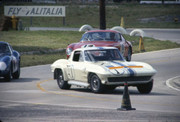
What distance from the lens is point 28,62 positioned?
2611 centimetres

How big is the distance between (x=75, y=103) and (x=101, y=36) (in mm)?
10868

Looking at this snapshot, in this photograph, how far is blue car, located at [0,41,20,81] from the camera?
1786cm

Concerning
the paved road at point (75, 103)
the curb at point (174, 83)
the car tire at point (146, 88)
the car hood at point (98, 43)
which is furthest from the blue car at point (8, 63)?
the curb at point (174, 83)

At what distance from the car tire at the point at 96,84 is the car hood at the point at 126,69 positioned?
358mm

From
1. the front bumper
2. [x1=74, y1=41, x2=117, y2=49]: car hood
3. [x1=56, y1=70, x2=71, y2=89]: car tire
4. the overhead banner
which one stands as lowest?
the overhead banner

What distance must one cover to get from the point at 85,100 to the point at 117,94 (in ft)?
5.16

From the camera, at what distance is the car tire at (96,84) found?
46.4 feet

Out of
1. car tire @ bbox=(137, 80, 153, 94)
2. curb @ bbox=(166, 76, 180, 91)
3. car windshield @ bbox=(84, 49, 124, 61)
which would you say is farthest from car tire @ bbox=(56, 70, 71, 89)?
curb @ bbox=(166, 76, 180, 91)

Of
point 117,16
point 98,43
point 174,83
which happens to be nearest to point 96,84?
point 174,83

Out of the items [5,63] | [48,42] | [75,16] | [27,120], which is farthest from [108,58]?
[75,16]

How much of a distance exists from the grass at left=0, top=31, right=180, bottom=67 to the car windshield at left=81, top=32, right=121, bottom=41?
3.59 metres

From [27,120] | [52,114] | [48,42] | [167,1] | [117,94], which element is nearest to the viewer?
[27,120]

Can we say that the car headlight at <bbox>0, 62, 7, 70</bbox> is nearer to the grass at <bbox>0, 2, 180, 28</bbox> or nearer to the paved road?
the paved road

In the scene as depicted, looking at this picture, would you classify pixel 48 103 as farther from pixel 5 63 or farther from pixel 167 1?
pixel 167 1
